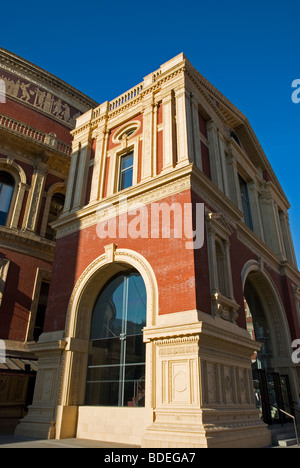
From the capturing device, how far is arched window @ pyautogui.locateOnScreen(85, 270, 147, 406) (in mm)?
11641

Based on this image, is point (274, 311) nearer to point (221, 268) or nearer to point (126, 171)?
point (221, 268)

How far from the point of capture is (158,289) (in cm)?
1118

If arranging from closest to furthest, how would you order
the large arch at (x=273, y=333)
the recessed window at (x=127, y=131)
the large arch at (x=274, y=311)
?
the recessed window at (x=127, y=131)
the large arch at (x=273, y=333)
the large arch at (x=274, y=311)

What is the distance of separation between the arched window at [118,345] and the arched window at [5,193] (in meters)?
8.32

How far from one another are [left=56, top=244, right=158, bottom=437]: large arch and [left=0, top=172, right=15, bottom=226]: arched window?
7.69 metres

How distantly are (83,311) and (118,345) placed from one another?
2.08 meters

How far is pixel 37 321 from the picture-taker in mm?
18203

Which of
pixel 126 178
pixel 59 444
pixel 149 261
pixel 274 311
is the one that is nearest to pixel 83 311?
pixel 149 261

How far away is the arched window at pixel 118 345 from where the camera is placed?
11641 mm

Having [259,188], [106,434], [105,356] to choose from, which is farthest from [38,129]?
[106,434]

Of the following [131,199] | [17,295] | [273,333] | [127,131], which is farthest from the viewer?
[273,333]

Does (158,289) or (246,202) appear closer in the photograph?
(158,289)

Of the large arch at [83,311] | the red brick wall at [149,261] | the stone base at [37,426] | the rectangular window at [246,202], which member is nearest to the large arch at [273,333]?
the rectangular window at [246,202]

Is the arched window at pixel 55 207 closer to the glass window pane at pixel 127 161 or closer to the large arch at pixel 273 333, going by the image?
the glass window pane at pixel 127 161
